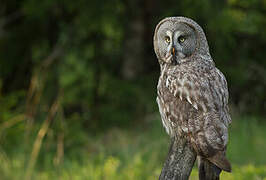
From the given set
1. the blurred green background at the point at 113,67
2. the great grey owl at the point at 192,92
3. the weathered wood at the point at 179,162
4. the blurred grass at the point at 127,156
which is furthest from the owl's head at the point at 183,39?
the blurred green background at the point at 113,67

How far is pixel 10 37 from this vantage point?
852 cm

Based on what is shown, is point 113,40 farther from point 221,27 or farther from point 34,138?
point 34,138

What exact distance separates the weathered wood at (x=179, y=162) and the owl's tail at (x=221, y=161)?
0.47 feet

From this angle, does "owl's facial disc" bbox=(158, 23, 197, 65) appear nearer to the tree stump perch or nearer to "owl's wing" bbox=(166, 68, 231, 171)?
"owl's wing" bbox=(166, 68, 231, 171)

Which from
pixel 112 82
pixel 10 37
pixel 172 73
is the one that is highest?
pixel 172 73

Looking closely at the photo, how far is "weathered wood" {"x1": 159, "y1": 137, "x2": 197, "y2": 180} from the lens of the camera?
2.60 metres

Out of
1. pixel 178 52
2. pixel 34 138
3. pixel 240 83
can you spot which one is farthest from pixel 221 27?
pixel 178 52

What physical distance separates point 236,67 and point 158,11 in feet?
5.84

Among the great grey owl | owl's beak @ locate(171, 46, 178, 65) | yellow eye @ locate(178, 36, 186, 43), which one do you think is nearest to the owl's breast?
the great grey owl

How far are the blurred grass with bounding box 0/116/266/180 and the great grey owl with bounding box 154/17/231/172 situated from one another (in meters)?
1.44

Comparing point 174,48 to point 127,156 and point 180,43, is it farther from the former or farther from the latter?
point 127,156

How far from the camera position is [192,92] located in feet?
8.89

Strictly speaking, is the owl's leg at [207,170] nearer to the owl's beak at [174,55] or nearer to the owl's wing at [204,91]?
the owl's wing at [204,91]

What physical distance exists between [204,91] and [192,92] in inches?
2.7
